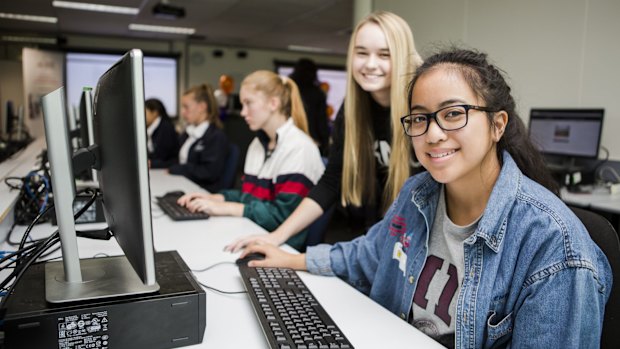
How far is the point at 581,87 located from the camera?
3.43 metres

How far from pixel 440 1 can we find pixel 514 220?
392 cm

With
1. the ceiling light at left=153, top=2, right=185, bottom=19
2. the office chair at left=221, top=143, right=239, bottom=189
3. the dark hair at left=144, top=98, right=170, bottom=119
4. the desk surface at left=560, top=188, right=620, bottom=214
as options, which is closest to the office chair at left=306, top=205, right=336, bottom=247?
the desk surface at left=560, top=188, right=620, bottom=214

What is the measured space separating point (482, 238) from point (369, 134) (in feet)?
2.75

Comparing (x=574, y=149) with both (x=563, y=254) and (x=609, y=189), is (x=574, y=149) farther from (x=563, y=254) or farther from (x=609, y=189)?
(x=563, y=254)

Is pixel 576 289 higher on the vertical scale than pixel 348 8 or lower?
lower

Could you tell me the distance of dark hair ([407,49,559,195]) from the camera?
0.96 metres

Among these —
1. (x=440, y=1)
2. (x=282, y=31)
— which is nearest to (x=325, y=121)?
(x=440, y=1)

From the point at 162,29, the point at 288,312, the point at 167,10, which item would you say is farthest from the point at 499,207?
the point at 162,29

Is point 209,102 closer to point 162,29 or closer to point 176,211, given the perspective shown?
point 176,211

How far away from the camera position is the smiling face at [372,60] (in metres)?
1.57

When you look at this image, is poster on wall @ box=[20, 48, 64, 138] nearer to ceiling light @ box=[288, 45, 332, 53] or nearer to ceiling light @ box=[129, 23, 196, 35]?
ceiling light @ box=[129, 23, 196, 35]

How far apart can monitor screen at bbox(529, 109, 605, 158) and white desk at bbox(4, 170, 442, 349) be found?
2.41m

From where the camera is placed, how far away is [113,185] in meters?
0.79

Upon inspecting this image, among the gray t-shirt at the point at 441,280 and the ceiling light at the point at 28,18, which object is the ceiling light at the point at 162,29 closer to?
the ceiling light at the point at 28,18
